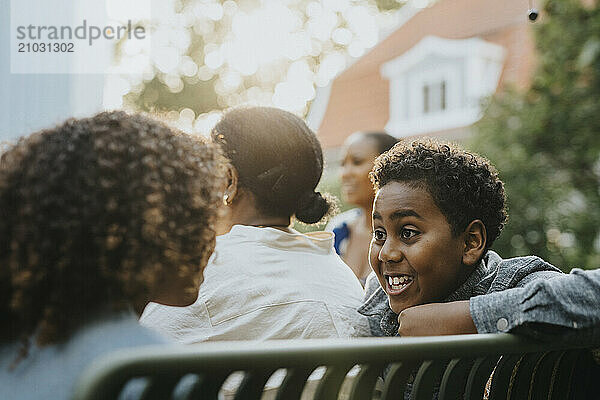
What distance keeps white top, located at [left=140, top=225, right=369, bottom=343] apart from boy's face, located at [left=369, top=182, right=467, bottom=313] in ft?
0.63

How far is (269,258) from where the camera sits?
201cm

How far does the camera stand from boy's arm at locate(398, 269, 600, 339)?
1.39m

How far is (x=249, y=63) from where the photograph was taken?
20297 millimetres

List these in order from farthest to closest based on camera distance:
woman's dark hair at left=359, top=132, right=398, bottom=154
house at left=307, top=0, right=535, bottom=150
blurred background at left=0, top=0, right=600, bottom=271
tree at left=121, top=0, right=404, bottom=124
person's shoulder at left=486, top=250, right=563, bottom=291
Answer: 1. tree at left=121, top=0, right=404, bottom=124
2. house at left=307, top=0, right=535, bottom=150
3. woman's dark hair at left=359, top=132, right=398, bottom=154
4. blurred background at left=0, top=0, right=600, bottom=271
5. person's shoulder at left=486, top=250, right=563, bottom=291

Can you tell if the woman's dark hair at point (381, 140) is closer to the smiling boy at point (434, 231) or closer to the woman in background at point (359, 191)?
the woman in background at point (359, 191)

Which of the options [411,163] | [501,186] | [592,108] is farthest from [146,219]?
[592,108]

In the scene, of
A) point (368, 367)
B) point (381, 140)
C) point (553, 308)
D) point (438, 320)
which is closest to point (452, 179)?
point (438, 320)

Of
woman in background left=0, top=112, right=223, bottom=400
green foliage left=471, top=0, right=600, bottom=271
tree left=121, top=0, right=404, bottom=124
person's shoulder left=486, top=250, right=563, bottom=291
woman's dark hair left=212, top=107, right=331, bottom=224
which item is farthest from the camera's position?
tree left=121, top=0, right=404, bottom=124

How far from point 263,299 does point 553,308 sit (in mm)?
765

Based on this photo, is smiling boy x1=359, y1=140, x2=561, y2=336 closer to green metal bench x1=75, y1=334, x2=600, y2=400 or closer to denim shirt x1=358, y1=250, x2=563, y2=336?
denim shirt x1=358, y1=250, x2=563, y2=336

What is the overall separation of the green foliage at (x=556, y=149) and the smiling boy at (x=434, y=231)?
22.3 ft

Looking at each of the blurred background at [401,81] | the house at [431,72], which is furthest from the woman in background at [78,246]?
the house at [431,72]

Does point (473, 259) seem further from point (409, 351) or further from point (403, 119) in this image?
point (403, 119)

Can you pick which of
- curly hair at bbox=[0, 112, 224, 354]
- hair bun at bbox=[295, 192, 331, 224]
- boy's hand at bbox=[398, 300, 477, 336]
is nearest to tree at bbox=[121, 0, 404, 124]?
hair bun at bbox=[295, 192, 331, 224]
